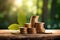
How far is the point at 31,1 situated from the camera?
2441 millimetres

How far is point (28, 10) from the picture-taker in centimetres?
244

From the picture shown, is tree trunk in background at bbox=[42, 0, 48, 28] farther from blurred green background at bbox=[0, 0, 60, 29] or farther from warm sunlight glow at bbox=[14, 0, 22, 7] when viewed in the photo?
warm sunlight glow at bbox=[14, 0, 22, 7]

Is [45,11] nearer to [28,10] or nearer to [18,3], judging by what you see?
[28,10]

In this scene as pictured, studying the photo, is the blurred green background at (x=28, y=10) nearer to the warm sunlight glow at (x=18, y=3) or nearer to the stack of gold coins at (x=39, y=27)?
the warm sunlight glow at (x=18, y=3)

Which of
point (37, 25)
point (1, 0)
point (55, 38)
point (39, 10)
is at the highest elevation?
point (1, 0)

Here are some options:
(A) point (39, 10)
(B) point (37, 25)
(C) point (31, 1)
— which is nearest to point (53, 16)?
(A) point (39, 10)

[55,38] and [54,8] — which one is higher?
[54,8]

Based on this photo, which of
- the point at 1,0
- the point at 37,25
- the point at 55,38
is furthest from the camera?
the point at 1,0

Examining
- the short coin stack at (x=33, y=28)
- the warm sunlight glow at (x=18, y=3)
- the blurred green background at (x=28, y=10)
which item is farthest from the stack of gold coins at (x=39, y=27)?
the warm sunlight glow at (x=18, y=3)

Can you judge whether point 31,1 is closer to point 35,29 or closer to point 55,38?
point 35,29

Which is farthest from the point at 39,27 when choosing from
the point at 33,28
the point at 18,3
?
the point at 18,3

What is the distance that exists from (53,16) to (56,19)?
0.21 feet

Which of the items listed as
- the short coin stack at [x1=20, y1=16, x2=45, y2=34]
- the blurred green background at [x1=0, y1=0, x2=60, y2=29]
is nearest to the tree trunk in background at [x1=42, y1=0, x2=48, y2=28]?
the blurred green background at [x1=0, y1=0, x2=60, y2=29]

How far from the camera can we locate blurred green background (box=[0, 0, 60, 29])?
2428mm
